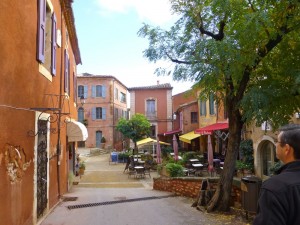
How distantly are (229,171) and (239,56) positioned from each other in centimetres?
319

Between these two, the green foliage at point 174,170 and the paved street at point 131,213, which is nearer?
the paved street at point 131,213

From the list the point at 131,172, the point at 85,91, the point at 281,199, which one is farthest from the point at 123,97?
the point at 281,199

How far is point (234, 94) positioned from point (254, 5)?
2191 millimetres

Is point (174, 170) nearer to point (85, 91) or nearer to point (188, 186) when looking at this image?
point (188, 186)

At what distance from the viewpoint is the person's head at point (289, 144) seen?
7.36ft

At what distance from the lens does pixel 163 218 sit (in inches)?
324

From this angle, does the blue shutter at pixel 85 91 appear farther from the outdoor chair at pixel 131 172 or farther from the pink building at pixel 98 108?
the outdoor chair at pixel 131 172

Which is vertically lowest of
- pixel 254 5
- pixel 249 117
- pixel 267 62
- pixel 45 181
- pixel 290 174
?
pixel 45 181

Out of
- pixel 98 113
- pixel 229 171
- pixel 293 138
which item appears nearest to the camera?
pixel 293 138

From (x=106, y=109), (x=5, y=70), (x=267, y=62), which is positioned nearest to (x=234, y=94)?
(x=267, y=62)

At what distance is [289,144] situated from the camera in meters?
2.27

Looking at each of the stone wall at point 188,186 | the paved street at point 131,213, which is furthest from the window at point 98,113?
the paved street at point 131,213

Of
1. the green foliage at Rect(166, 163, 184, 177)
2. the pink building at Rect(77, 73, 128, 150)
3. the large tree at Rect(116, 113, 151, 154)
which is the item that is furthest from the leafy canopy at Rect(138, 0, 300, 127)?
the pink building at Rect(77, 73, 128, 150)

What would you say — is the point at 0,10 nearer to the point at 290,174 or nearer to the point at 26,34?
the point at 26,34
